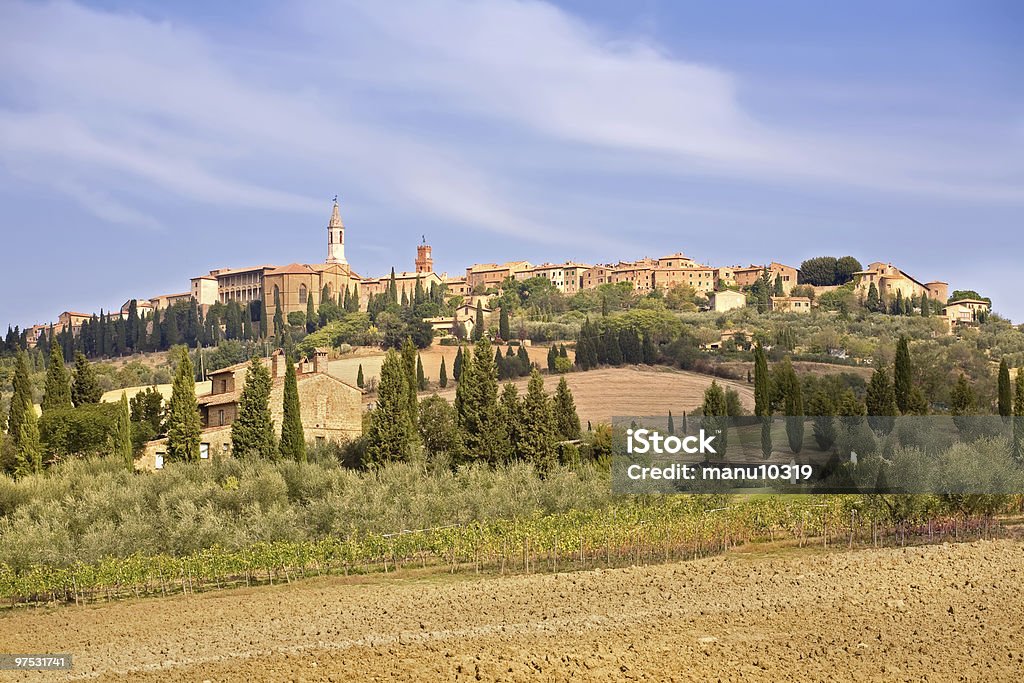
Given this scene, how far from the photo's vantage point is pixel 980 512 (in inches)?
1015

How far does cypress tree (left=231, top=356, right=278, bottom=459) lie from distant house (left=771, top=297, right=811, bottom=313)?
269ft

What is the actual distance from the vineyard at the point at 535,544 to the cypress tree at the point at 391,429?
8.33 metres

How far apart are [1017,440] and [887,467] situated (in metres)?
9.33

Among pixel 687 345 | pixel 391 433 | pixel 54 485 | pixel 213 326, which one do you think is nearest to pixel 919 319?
pixel 687 345

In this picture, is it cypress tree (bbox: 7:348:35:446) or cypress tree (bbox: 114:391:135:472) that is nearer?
cypress tree (bbox: 114:391:135:472)

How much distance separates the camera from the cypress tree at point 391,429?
34469mm

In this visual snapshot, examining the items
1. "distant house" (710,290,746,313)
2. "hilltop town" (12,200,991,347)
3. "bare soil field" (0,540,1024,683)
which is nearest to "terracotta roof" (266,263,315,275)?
"hilltop town" (12,200,991,347)

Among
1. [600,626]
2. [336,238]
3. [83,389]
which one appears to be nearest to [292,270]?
[336,238]

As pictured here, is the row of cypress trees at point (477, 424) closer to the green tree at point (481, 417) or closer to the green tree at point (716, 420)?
the green tree at point (481, 417)

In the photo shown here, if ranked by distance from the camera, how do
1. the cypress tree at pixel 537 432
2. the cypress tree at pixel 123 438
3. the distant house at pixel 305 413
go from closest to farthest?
the cypress tree at pixel 123 438 < the cypress tree at pixel 537 432 < the distant house at pixel 305 413

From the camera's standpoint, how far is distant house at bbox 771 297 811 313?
112 metres

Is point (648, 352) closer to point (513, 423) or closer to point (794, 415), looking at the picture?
point (794, 415)

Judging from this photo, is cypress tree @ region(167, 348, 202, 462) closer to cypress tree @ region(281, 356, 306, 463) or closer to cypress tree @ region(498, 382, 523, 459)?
cypress tree @ region(281, 356, 306, 463)

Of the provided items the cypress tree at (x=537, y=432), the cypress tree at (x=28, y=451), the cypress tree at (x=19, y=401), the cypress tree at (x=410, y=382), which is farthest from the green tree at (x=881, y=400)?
the cypress tree at (x=19, y=401)
